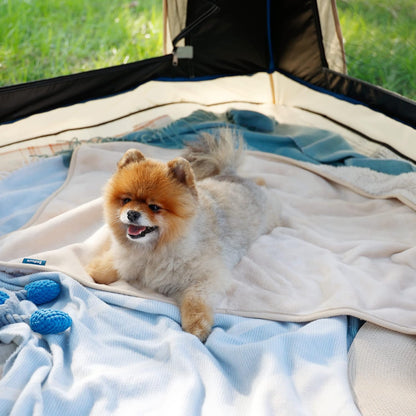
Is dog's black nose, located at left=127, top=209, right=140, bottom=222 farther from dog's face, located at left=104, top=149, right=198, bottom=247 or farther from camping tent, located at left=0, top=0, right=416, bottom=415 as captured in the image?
camping tent, located at left=0, top=0, right=416, bottom=415

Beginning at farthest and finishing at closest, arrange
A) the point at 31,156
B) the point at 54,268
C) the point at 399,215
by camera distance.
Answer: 1. the point at 31,156
2. the point at 399,215
3. the point at 54,268

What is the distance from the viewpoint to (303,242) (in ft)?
8.02

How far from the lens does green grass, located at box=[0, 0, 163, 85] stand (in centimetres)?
388

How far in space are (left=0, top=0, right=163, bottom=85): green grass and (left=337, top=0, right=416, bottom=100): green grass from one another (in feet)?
4.40

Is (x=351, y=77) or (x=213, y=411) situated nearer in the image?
(x=213, y=411)

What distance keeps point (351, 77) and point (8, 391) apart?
2.62m

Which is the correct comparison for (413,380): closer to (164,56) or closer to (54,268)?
(54,268)

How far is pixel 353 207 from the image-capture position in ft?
9.00

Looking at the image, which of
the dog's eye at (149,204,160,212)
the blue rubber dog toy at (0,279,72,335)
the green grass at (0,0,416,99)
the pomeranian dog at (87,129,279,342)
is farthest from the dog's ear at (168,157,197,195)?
the green grass at (0,0,416,99)

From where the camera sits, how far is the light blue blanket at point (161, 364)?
1.49 m

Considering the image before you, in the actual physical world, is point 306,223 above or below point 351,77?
below

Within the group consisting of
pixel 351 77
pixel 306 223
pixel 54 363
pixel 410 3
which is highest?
pixel 410 3

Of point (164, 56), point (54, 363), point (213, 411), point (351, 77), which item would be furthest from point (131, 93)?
point (213, 411)

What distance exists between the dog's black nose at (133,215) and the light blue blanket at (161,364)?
340 millimetres
